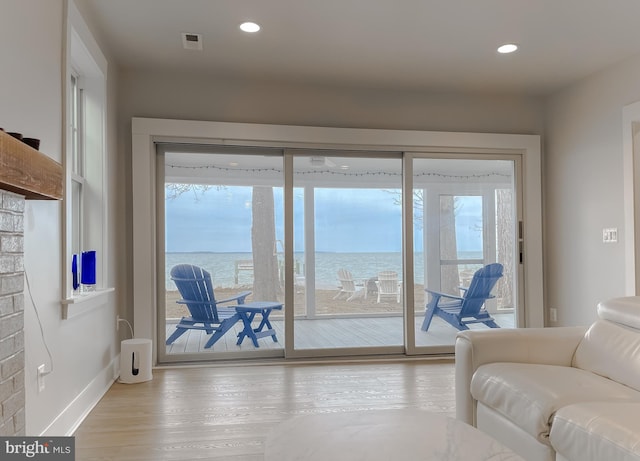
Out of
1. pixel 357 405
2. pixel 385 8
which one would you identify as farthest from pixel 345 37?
pixel 357 405

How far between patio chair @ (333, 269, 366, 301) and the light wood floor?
0.66 metres

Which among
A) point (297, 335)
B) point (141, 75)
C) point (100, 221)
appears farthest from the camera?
point (297, 335)

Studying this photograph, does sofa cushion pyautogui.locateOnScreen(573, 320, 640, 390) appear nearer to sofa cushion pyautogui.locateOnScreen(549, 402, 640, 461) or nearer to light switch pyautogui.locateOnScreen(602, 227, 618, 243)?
sofa cushion pyautogui.locateOnScreen(549, 402, 640, 461)

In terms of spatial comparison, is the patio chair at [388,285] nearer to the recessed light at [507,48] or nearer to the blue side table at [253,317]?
the blue side table at [253,317]

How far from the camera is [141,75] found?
410cm

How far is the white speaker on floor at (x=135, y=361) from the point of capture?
3.62m

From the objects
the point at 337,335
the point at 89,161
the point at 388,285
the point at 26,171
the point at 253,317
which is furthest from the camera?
the point at 388,285

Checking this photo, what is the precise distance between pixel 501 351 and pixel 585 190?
2461 millimetres

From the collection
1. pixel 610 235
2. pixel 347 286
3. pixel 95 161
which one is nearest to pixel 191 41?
pixel 95 161

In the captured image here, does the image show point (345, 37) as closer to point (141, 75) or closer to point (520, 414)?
point (141, 75)

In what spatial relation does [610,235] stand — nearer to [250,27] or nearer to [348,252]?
[348,252]

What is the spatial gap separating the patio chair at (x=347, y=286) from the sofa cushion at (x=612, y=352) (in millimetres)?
2272

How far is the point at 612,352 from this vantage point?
7.57ft

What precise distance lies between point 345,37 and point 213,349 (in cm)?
292
